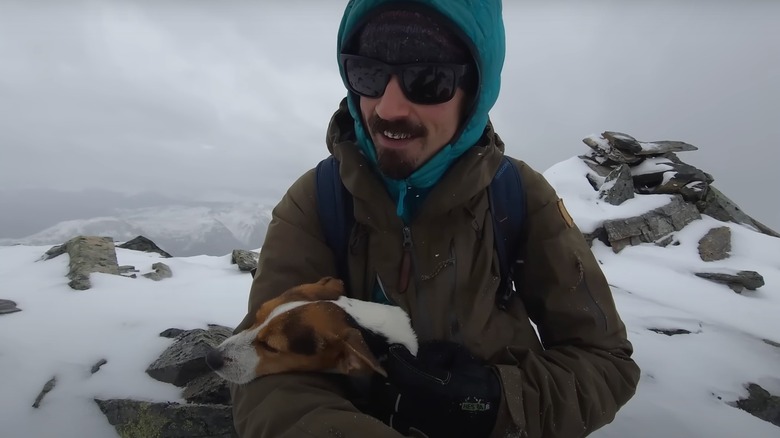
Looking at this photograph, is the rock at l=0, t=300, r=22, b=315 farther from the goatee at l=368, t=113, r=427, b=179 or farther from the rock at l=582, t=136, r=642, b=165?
the rock at l=582, t=136, r=642, b=165

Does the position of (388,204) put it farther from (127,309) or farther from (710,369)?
(710,369)

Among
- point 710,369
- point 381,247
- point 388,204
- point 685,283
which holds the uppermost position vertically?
point 388,204

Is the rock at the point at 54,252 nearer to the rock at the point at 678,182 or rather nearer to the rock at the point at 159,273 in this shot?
the rock at the point at 159,273

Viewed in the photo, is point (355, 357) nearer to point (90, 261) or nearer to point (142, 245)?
point (90, 261)

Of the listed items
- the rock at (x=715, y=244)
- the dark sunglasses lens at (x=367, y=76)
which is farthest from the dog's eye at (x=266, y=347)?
the rock at (x=715, y=244)

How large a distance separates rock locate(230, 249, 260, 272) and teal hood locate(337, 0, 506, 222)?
6.29 metres

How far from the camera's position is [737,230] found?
11.1 meters

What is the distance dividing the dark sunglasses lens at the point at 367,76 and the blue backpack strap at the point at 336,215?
1.70 feet

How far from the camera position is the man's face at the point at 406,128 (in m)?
2.05

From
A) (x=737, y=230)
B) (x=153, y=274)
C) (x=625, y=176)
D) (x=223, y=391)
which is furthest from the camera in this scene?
(x=625, y=176)

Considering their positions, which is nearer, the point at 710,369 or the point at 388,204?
the point at 388,204

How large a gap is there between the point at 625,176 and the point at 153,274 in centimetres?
1256

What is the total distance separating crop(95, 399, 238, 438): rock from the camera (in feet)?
10.3

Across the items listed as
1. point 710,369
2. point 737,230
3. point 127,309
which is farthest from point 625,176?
point 127,309
